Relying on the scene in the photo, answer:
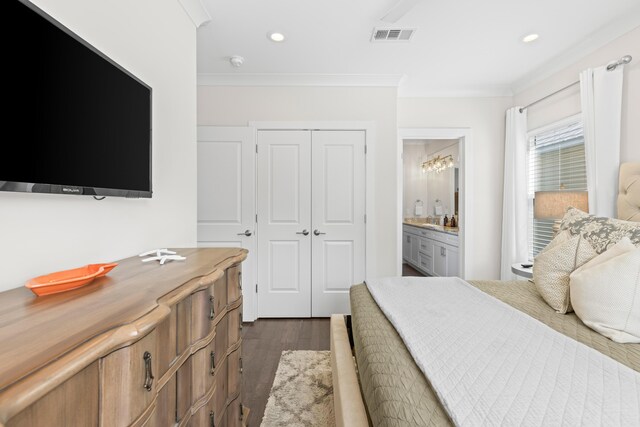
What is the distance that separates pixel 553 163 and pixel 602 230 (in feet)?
6.02

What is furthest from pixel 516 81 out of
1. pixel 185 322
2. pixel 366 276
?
pixel 185 322

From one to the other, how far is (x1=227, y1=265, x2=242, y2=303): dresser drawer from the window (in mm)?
2973

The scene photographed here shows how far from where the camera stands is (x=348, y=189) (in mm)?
3186

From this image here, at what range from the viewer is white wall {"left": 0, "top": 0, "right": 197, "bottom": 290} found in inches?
34.8

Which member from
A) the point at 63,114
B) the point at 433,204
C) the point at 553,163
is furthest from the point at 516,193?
the point at 63,114

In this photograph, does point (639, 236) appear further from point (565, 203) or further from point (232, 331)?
point (232, 331)

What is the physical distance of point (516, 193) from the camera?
3182 millimetres

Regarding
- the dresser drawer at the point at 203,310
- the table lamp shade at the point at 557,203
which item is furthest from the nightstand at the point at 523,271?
the dresser drawer at the point at 203,310

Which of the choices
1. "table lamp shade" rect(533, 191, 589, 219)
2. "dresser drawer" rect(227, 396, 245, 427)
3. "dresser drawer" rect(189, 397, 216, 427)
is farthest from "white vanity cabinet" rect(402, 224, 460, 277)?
"dresser drawer" rect(189, 397, 216, 427)

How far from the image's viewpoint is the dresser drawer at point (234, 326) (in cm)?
134

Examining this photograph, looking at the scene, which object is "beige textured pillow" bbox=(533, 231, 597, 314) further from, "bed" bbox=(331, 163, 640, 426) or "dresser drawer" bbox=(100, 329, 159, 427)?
"dresser drawer" bbox=(100, 329, 159, 427)

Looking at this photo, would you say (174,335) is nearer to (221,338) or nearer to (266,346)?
(221,338)

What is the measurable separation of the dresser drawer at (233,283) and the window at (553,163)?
2973 mm

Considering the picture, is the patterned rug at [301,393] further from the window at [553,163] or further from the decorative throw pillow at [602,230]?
the window at [553,163]
